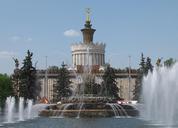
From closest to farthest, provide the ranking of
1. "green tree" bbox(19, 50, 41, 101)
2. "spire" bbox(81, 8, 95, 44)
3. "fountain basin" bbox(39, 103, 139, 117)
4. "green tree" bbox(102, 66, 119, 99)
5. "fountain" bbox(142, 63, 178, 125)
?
"fountain" bbox(142, 63, 178, 125)
"fountain basin" bbox(39, 103, 139, 117)
"green tree" bbox(19, 50, 41, 101)
"green tree" bbox(102, 66, 119, 99)
"spire" bbox(81, 8, 95, 44)

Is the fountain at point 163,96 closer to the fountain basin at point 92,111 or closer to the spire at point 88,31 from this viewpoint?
the fountain basin at point 92,111

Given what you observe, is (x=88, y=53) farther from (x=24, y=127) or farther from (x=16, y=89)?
(x=24, y=127)

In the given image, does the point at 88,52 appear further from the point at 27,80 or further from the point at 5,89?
the point at 27,80

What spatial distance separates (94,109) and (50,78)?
5837cm

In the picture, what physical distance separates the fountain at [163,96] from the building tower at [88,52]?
5512 cm

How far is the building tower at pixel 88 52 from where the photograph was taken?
9462 cm

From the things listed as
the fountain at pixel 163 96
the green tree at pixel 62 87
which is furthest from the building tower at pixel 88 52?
the fountain at pixel 163 96

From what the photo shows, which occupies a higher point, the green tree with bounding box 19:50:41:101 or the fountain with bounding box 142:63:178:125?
the green tree with bounding box 19:50:41:101

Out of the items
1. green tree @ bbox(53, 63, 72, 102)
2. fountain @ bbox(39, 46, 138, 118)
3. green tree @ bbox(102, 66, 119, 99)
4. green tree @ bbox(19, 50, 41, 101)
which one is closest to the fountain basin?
fountain @ bbox(39, 46, 138, 118)

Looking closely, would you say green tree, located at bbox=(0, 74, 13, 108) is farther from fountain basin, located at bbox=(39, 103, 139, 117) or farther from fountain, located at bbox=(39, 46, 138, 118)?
fountain basin, located at bbox=(39, 103, 139, 117)

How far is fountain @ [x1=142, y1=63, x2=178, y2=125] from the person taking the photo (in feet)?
97.0

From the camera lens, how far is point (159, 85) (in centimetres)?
3569

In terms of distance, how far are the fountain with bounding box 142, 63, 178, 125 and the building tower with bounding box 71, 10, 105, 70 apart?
2170 inches

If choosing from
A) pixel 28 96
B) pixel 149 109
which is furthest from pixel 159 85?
pixel 28 96
